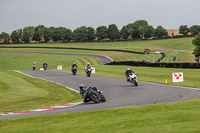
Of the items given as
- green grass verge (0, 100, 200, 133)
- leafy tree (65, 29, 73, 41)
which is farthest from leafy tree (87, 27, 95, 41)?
green grass verge (0, 100, 200, 133)

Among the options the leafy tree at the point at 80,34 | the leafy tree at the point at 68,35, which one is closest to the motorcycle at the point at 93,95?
the leafy tree at the point at 68,35

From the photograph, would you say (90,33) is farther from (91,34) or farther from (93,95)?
(93,95)

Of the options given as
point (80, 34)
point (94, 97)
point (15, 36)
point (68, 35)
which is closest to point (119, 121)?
point (94, 97)

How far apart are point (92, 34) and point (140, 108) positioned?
16169 centimetres

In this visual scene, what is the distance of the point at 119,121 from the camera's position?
9.73 metres

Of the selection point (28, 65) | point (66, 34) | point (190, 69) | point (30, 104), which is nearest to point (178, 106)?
point (30, 104)

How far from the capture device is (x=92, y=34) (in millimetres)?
172750

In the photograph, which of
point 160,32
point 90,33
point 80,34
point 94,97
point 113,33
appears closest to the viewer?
point 94,97

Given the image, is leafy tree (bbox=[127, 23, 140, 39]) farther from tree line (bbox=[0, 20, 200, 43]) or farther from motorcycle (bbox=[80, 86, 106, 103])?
motorcycle (bbox=[80, 86, 106, 103])

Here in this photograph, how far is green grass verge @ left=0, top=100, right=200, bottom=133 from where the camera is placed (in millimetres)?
8648

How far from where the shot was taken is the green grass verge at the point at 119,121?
865cm

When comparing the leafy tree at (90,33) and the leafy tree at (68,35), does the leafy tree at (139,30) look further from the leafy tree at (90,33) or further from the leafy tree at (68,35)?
the leafy tree at (68,35)

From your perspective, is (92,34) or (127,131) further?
(92,34)

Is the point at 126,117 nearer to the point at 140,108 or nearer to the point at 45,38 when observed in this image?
the point at 140,108
